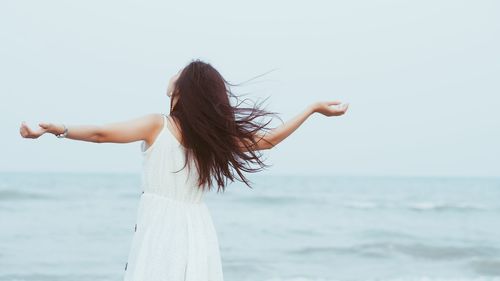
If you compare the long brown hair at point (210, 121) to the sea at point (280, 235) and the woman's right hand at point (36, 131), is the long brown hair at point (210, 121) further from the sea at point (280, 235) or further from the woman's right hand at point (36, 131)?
the sea at point (280, 235)

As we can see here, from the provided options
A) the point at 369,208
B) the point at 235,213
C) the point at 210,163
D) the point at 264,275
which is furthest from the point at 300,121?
the point at 369,208

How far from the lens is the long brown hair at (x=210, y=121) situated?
3.03 meters

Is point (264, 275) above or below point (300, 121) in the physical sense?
below

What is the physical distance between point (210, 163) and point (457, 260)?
30.5 feet

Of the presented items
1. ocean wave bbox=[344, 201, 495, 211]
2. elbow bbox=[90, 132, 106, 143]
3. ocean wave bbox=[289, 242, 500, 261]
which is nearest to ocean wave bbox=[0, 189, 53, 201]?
ocean wave bbox=[344, 201, 495, 211]

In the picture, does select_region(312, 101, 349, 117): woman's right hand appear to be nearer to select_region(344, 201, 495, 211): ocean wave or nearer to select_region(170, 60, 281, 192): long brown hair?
select_region(170, 60, 281, 192): long brown hair

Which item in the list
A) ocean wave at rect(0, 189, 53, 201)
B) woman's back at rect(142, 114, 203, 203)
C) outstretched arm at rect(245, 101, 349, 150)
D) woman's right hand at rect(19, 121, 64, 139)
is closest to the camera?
woman's right hand at rect(19, 121, 64, 139)

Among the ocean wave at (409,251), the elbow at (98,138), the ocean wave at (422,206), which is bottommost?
the ocean wave at (422,206)

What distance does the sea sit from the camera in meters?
9.84

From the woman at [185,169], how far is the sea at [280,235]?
6.02 meters

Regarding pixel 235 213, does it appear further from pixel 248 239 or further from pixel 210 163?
pixel 210 163

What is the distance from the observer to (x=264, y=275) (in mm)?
9414

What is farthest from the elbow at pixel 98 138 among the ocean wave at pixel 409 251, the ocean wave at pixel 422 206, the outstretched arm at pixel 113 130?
the ocean wave at pixel 422 206

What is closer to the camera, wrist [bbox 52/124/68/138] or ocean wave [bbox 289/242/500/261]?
wrist [bbox 52/124/68/138]
